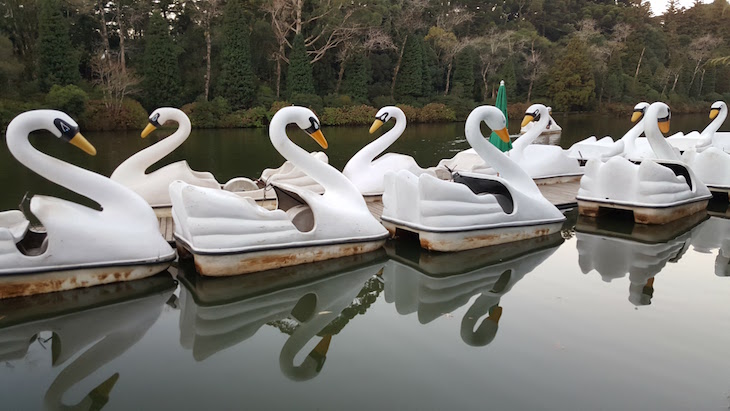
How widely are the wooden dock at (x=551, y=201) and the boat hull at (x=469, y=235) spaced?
88 cm

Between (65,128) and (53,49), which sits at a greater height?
(53,49)

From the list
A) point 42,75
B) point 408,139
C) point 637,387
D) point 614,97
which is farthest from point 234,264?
point 614,97

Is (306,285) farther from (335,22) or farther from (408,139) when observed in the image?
(335,22)

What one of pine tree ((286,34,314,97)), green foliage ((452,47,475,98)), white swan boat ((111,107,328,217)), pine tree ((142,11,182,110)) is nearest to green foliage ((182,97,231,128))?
pine tree ((142,11,182,110))

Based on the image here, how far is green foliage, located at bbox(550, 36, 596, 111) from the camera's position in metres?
Result: 37.0

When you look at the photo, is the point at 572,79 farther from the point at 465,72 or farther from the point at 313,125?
the point at 313,125

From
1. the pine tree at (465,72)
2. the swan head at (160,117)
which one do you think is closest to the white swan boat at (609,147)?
the swan head at (160,117)

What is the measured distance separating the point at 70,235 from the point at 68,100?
1882 cm

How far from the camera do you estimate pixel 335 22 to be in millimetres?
28766

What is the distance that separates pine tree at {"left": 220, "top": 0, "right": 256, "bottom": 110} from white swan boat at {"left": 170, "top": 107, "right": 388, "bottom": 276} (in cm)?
2188

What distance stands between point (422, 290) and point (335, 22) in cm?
2563

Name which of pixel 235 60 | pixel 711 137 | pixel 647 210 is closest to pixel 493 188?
pixel 647 210

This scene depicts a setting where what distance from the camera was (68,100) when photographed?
2070 centimetres

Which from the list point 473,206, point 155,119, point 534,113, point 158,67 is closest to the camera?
point 473,206
